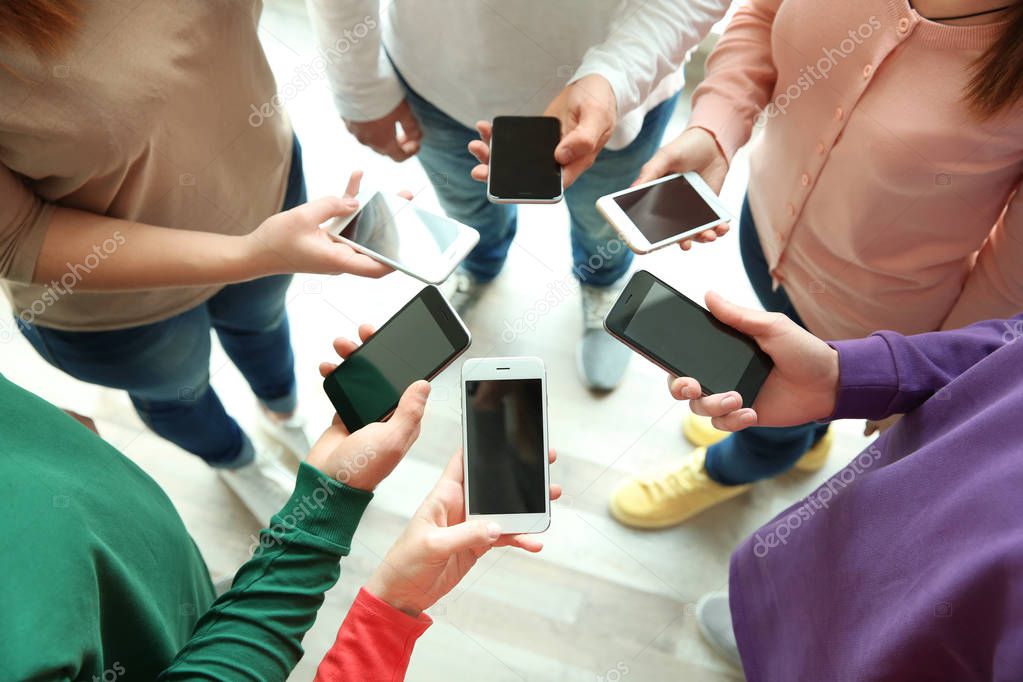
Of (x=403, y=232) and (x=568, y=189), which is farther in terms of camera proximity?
(x=568, y=189)

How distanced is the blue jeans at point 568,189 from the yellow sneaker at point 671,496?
0.40 metres

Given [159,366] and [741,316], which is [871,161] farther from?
[159,366]

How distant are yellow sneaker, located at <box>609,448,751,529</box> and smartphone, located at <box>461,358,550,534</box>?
495 mm

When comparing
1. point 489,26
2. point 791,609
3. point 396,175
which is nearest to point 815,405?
point 791,609

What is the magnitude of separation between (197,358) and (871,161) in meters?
0.87

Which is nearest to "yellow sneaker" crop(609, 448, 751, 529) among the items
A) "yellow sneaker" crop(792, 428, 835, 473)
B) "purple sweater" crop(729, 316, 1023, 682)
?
"yellow sneaker" crop(792, 428, 835, 473)

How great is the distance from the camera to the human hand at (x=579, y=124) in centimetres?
83

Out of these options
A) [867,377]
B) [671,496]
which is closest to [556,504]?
[671,496]

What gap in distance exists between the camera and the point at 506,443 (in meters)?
0.82

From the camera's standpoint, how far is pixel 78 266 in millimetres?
710

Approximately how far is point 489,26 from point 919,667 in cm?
78

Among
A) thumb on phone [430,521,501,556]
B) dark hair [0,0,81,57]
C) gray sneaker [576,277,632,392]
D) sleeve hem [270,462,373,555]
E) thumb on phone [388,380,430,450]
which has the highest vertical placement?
dark hair [0,0,81,57]

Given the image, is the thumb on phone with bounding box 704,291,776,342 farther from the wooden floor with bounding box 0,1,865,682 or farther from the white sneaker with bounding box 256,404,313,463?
the white sneaker with bounding box 256,404,313,463

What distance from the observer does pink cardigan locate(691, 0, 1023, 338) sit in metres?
0.64
